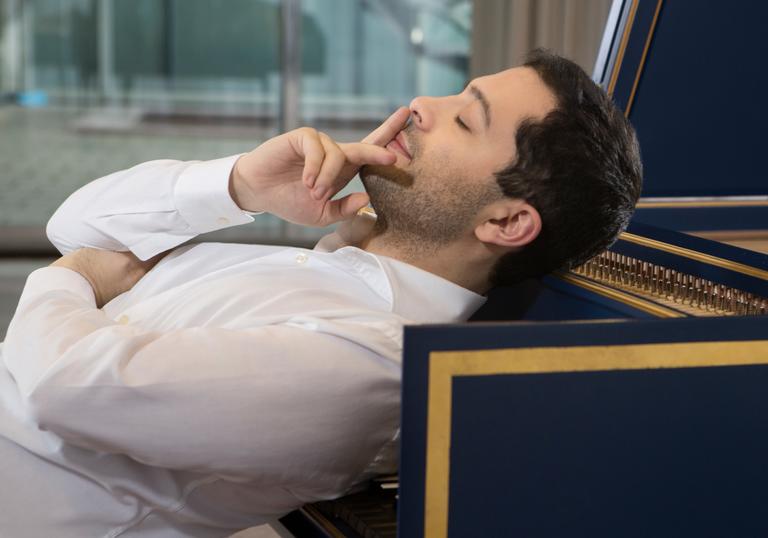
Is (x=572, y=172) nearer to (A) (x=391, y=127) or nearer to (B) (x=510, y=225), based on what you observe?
(B) (x=510, y=225)

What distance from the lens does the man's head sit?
A: 1490 millimetres

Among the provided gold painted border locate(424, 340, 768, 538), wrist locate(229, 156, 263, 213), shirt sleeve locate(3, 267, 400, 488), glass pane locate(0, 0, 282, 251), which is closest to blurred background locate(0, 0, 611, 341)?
glass pane locate(0, 0, 282, 251)

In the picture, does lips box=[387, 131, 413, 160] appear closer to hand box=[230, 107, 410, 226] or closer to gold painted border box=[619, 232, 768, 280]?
hand box=[230, 107, 410, 226]

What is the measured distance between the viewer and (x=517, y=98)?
151 cm

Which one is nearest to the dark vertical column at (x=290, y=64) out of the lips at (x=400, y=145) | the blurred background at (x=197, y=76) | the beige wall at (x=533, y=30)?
the blurred background at (x=197, y=76)

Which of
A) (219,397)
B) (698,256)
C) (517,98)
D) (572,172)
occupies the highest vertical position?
(517,98)

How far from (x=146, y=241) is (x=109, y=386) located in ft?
1.97

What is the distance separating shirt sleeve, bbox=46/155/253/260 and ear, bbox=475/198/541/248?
1.40ft

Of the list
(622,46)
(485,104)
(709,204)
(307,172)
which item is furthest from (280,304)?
(709,204)

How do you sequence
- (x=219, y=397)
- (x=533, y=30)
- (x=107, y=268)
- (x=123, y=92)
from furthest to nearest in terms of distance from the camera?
(x=123, y=92) → (x=533, y=30) → (x=107, y=268) → (x=219, y=397)

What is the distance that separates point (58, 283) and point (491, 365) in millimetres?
861

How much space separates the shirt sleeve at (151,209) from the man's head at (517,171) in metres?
0.28

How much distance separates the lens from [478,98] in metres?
1.52

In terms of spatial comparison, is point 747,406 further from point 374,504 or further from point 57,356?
point 57,356
